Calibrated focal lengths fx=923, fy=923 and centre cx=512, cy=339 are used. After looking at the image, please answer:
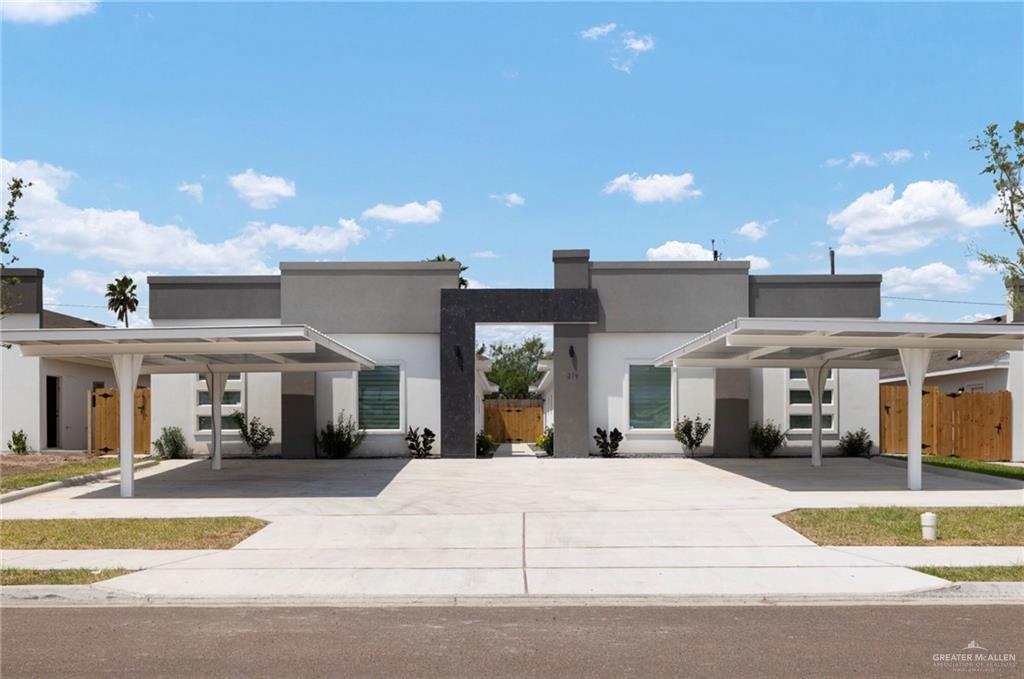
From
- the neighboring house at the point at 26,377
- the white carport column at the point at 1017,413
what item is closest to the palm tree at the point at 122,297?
the neighboring house at the point at 26,377

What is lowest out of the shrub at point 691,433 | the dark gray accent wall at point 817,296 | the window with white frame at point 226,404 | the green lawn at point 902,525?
the green lawn at point 902,525

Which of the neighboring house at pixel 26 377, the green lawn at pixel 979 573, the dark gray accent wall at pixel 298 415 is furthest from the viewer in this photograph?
the neighboring house at pixel 26 377

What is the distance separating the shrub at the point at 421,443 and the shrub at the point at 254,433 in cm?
412

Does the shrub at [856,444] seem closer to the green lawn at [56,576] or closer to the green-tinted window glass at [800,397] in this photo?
the green-tinted window glass at [800,397]

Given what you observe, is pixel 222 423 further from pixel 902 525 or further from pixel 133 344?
pixel 902 525

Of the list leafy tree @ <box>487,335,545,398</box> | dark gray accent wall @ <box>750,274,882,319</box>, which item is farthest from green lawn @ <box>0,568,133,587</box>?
leafy tree @ <box>487,335,545,398</box>

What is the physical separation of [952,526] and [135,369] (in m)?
14.8

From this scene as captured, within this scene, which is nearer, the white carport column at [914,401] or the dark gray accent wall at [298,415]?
the white carport column at [914,401]

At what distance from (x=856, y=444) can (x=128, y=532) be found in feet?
68.8

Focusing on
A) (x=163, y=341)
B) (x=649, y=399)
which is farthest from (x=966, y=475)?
(x=163, y=341)

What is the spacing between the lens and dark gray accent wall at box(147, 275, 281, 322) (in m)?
27.3

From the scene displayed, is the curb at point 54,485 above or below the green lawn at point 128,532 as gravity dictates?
below

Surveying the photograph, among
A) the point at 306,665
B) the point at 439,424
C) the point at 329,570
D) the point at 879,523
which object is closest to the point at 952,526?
the point at 879,523

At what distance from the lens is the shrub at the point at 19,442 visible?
28.9 m
